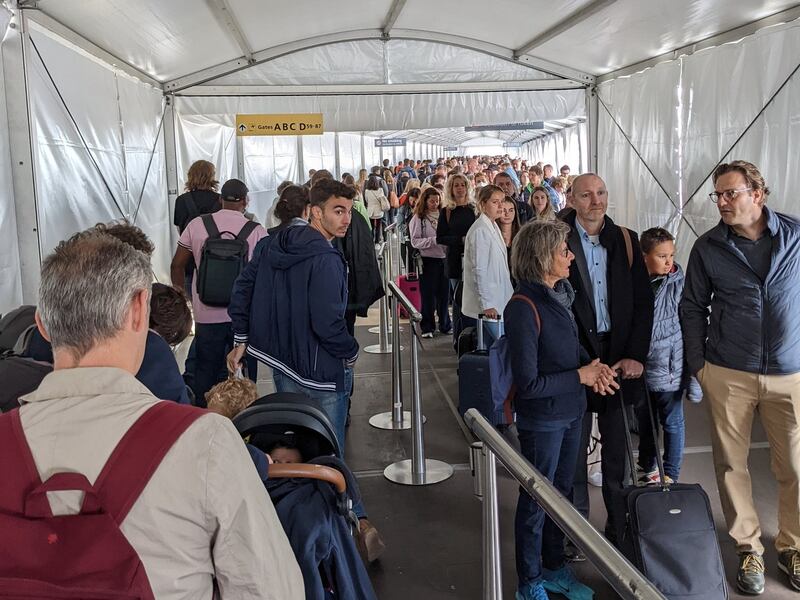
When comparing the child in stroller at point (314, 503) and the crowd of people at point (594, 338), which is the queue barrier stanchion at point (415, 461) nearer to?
the crowd of people at point (594, 338)

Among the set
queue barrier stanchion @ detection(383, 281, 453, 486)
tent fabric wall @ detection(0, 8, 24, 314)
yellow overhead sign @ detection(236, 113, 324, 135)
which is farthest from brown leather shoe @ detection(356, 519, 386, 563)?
yellow overhead sign @ detection(236, 113, 324, 135)

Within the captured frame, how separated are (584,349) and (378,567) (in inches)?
56.3

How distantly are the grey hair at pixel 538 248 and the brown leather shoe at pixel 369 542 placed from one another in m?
1.40

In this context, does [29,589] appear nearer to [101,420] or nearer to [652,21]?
[101,420]

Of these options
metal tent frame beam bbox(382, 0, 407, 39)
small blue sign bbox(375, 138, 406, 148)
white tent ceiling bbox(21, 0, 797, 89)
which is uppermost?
small blue sign bbox(375, 138, 406, 148)

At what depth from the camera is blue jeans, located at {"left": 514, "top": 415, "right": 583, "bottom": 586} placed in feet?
10.1

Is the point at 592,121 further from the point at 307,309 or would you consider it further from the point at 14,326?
the point at 14,326

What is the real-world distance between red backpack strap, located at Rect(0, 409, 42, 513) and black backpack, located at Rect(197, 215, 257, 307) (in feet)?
11.5

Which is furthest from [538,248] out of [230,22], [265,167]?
[265,167]

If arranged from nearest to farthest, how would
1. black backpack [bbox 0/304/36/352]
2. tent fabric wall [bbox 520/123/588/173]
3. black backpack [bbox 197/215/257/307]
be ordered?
black backpack [bbox 0/304/36/352], black backpack [bbox 197/215/257/307], tent fabric wall [bbox 520/123/588/173]

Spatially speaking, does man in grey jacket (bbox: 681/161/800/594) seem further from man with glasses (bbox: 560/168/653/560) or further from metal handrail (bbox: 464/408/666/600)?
metal handrail (bbox: 464/408/666/600)

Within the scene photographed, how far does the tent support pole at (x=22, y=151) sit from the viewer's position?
4.39 m

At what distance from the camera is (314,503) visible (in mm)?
1915

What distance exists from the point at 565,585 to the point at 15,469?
8.74ft
